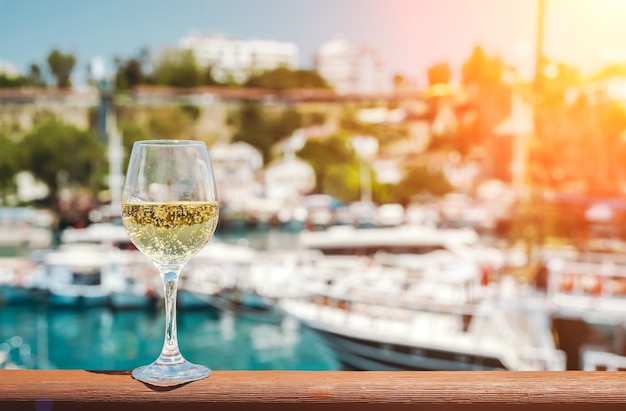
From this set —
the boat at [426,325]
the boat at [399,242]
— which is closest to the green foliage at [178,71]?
the boat at [399,242]

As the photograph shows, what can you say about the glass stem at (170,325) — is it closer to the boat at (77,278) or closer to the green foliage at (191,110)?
the boat at (77,278)

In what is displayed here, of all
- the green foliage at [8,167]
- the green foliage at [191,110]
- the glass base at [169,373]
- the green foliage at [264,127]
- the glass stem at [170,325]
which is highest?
the green foliage at [191,110]

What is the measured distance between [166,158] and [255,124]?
3204 cm

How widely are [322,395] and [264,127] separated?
32.1m

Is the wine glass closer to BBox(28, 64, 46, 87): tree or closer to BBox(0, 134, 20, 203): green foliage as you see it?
BBox(0, 134, 20, 203): green foliage

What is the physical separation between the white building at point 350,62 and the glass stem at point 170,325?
220 ft

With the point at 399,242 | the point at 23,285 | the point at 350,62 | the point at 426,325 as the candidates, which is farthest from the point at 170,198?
the point at 350,62

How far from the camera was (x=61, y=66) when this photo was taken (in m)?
30.5

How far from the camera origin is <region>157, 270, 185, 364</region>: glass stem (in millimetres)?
582

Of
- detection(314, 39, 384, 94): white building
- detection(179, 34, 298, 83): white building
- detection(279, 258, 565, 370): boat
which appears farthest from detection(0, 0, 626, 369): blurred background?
detection(314, 39, 384, 94): white building

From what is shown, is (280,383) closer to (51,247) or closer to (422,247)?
(422,247)

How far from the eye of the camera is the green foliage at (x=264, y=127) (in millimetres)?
31938

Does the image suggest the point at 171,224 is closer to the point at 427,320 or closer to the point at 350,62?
the point at 427,320

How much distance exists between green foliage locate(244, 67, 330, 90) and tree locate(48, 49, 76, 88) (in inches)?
303
